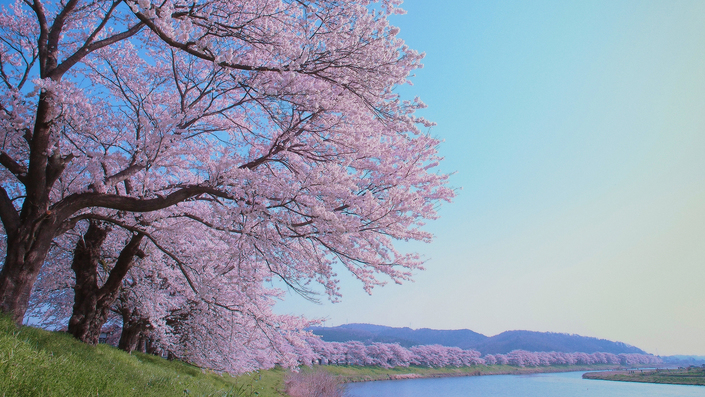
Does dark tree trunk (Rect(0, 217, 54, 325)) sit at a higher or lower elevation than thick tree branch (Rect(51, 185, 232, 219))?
lower

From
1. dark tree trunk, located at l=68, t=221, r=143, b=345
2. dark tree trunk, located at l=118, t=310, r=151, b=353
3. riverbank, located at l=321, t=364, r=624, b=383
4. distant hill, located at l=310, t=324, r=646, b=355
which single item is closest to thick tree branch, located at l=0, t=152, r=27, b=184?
dark tree trunk, located at l=68, t=221, r=143, b=345

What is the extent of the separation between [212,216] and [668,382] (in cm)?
7273

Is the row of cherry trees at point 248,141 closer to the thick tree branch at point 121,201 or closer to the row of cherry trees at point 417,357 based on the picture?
the thick tree branch at point 121,201

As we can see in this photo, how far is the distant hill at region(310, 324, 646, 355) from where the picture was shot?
13975 cm

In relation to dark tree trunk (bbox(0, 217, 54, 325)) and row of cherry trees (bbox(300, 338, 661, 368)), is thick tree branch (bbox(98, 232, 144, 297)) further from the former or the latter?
row of cherry trees (bbox(300, 338, 661, 368))

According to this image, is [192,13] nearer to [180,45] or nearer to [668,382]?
[180,45]

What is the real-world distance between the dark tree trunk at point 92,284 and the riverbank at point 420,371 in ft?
150

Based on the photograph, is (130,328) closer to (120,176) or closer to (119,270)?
(119,270)

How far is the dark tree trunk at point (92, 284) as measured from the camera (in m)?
9.24

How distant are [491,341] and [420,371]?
109 meters

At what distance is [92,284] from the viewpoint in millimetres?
9484

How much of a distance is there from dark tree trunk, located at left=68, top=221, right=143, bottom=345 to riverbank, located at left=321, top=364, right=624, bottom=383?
45736 mm

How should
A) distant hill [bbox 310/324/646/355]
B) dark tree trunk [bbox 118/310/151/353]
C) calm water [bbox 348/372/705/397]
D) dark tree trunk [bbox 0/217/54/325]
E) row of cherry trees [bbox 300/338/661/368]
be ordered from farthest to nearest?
distant hill [bbox 310/324/646/355] < row of cherry trees [bbox 300/338/661/368] < calm water [bbox 348/372/705/397] < dark tree trunk [bbox 118/310/151/353] < dark tree trunk [bbox 0/217/54/325]

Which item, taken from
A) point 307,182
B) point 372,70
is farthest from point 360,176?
point 372,70
